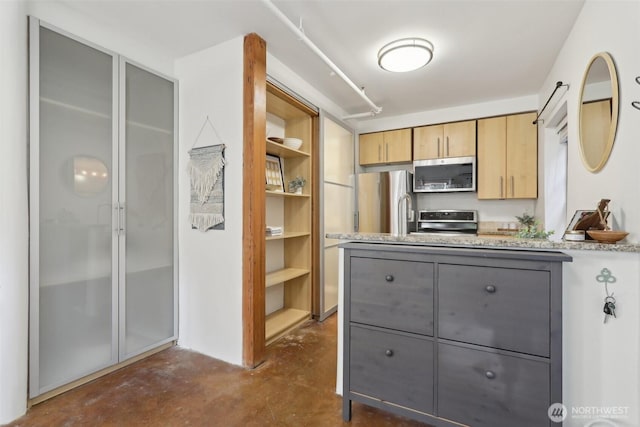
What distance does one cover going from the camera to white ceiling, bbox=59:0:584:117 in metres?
2.00

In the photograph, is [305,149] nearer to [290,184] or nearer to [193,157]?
[290,184]

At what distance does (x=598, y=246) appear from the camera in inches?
49.6

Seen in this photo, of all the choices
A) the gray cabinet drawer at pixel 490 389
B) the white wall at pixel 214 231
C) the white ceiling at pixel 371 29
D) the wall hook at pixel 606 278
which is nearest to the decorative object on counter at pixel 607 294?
the wall hook at pixel 606 278

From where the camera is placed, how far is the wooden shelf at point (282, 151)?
286 cm

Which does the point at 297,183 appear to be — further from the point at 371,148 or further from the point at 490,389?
the point at 490,389

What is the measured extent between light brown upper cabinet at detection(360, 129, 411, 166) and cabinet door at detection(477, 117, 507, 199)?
90cm

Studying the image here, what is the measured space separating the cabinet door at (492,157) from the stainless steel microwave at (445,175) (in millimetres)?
103

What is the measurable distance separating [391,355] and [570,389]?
79 centimetres

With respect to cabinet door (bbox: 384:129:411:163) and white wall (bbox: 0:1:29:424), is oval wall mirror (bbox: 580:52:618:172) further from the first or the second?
white wall (bbox: 0:1:29:424)

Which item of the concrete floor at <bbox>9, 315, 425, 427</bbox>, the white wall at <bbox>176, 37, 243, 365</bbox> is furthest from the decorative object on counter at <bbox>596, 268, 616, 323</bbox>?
the white wall at <bbox>176, 37, 243, 365</bbox>

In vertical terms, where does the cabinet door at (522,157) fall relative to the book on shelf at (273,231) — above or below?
above

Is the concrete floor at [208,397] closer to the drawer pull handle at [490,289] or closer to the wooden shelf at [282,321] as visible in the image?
the wooden shelf at [282,321]

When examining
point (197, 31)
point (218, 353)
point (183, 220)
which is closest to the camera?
point (197, 31)

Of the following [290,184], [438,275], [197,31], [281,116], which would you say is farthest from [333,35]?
[438,275]
